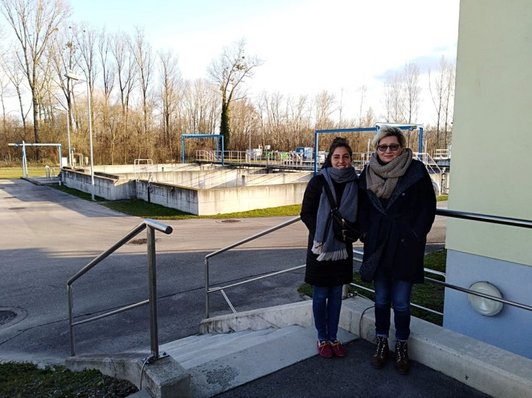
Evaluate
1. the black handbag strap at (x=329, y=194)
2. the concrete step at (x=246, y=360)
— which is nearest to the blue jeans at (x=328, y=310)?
the concrete step at (x=246, y=360)

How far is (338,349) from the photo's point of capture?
113 inches

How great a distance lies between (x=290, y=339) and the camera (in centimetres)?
314

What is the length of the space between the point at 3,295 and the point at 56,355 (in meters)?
3.11

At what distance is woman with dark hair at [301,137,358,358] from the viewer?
2.79 metres

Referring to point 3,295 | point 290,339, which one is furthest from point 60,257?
point 290,339

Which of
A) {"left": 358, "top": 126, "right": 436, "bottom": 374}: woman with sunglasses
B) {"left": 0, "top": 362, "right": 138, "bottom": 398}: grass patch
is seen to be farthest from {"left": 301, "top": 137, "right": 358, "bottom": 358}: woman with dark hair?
{"left": 0, "top": 362, "right": 138, "bottom": 398}: grass patch

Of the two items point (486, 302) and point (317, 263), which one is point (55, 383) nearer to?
point (317, 263)

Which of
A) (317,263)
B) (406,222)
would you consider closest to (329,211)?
(317,263)

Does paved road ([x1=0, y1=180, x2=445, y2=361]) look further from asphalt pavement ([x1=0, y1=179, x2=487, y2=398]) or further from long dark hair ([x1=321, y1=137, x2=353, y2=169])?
long dark hair ([x1=321, y1=137, x2=353, y2=169])

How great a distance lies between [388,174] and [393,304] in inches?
35.7

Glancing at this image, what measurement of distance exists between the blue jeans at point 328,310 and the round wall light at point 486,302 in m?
1.79

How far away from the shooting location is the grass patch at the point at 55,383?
2.69m

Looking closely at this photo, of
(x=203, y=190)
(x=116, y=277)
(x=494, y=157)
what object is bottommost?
(x=116, y=277)

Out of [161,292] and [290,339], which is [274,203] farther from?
[290,339]
